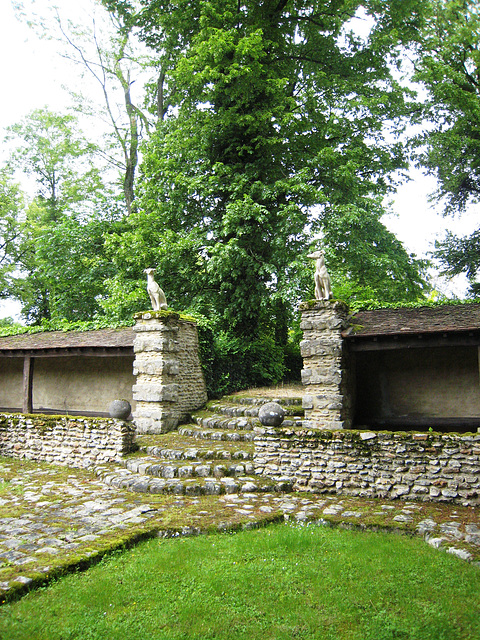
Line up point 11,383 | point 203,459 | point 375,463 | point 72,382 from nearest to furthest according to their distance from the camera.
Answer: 1. point 375,463
2. point 203,459
3. point 72,382
4. point 11,383

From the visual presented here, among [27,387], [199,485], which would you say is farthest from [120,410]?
[27,387]

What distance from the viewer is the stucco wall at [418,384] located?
11.5 m

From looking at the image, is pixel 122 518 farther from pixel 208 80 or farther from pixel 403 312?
pixel 208 80

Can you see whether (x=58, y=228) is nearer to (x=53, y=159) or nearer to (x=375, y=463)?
(x=53, y=159)

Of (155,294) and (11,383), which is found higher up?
(155,294)

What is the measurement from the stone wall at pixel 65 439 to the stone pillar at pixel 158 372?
5.12 ft

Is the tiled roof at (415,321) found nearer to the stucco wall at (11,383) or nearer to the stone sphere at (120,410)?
the stone sphere at (120,410)

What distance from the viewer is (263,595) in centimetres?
445

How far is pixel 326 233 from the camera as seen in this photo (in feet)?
49.1

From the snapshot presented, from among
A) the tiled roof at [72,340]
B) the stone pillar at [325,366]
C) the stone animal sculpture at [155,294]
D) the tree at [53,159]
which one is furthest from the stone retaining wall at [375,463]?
the tree at [53,159]

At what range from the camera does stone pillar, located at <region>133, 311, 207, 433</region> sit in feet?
39.6

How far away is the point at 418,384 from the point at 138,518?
8158 millimetres

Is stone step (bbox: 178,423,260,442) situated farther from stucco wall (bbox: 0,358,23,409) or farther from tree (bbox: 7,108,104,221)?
tree (bbox: 7,108,104,221)

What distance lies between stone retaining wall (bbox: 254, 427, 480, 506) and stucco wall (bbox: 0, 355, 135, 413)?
23.9ft
